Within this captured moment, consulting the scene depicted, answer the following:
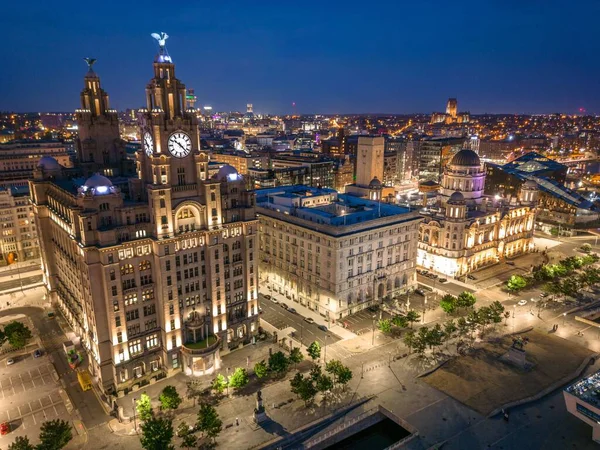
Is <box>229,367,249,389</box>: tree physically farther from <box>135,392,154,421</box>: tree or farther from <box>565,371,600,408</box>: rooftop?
<box>565,371,600,408</box>: rooftop

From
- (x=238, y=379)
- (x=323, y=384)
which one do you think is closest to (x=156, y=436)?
(x=238, y=379)

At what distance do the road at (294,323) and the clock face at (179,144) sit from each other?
51972mm

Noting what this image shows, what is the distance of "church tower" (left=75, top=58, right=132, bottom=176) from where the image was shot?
391 feet

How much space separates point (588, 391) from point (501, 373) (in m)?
20.8

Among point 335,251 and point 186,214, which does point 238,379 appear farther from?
point 335,251

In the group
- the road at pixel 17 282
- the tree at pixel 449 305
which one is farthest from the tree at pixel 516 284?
the road at pixel 17 282

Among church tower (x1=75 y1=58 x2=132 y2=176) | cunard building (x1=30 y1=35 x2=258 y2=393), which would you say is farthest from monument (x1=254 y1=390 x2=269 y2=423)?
church tower (x1=75 y1=58 x2=132 y2=176)

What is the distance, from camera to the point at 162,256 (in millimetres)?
89812

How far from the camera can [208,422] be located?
72.4m

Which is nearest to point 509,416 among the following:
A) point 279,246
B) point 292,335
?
point 292,335

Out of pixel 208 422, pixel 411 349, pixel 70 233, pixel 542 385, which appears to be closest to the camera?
pixel 208 422

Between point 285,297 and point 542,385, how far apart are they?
2814 inches

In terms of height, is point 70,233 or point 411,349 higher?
point 70,233

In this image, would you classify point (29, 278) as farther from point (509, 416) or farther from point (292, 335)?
point (509, 416)
